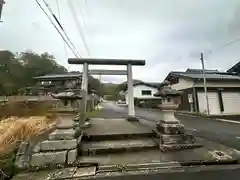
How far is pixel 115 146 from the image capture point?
3561 millimetres

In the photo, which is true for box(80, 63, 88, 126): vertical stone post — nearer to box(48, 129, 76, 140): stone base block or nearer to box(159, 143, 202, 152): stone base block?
box(48, 129, 76, 140): stone base block

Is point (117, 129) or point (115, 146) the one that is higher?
point (117, 129)

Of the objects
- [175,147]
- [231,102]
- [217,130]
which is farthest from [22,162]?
[231,102]

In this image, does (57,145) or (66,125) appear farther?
(66,125)

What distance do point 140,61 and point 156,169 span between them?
5036 millimetres

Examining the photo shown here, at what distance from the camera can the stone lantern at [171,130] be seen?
3.62 metres

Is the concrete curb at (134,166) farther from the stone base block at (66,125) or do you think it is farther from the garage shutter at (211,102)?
the garage shutter at (211,102)

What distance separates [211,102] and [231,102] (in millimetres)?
2346

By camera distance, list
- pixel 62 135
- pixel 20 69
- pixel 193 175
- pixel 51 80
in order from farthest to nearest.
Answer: pixel 20 69, pixel 51 80, pixel 62 135, pixel 193 175

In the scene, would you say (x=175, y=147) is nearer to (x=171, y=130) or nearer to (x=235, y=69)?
(x=171, y=130)

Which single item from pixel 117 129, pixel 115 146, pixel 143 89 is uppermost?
pixel 143 89

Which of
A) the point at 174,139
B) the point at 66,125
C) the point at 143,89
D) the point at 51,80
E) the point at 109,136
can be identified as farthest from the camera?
the point at 143,89

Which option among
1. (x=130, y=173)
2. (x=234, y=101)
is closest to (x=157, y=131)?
(x=130, y=173)

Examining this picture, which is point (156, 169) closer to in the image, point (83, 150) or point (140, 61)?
point (83, 150)
